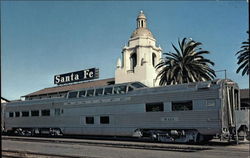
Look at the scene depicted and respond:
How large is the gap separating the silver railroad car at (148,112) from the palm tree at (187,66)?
637 inches

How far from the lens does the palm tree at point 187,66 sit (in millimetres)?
41500

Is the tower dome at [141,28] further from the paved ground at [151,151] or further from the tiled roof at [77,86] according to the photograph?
the paved ground at [151,151]

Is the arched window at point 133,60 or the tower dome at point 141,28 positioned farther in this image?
the arched window at point 133,60

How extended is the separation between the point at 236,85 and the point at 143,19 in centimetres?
4767

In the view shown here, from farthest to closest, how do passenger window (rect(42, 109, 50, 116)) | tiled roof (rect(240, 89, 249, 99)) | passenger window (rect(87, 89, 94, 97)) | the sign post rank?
the sign post → tiled roof (rect(240, 89, 249, 99)) → passenger window (rect(42, 109, 50, 116)) → passenger window (rect(87, 89, 94, 97))

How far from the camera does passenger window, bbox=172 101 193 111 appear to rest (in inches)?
842

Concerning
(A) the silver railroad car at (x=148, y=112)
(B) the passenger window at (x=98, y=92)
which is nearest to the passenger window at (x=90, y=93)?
(A) the silver railroad car at (x=148, y=112)

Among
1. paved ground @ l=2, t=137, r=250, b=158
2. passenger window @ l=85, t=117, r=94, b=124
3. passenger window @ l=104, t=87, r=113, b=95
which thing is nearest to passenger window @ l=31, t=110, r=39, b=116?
passenger window @ l=85, t=117, r=94, b=124

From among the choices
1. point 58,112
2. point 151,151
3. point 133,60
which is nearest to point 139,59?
point 133,60

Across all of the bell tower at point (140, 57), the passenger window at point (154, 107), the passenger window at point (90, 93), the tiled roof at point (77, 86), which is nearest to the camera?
the passenger window at point (154, 107)

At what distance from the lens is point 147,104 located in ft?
77.1

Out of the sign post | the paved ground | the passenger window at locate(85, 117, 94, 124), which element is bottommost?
the paved ground

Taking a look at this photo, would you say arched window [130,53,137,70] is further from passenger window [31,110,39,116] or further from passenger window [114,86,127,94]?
passenger window [114,86,127,94]

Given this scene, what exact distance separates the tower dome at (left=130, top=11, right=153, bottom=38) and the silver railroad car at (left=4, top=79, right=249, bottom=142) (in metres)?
37.1
